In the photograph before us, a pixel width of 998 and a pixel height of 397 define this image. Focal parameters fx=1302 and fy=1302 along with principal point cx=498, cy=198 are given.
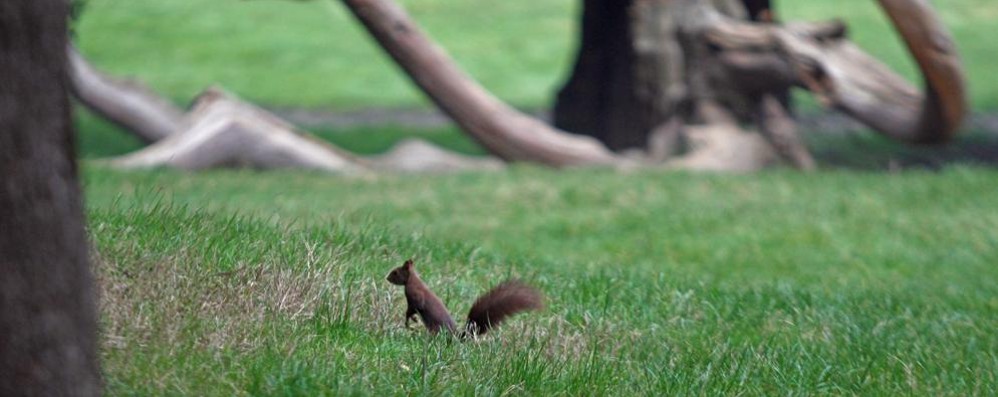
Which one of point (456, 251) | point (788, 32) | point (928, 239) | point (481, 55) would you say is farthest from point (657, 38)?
point (481, 55)

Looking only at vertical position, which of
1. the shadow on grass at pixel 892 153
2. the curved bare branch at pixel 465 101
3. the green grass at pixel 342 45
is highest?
the curved bare branch at pixel 465 101

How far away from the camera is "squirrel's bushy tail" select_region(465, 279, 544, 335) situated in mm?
4766

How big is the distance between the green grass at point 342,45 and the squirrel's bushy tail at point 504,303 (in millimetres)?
18549

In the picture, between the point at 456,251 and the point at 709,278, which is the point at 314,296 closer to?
the point at 456,251

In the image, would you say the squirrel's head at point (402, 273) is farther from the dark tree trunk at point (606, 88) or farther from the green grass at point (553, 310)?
the dark tree trunk at point (606, 88)

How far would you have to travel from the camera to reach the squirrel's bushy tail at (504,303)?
4.77 m

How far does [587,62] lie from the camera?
51.0 feet

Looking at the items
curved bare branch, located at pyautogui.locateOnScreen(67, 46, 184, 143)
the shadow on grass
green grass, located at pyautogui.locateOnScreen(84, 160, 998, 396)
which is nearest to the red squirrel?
green grass, located at pyautogui.locateOnScreen(84, 160, 998, 396)

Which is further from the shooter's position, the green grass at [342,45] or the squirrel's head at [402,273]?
the green grass at [342,45]

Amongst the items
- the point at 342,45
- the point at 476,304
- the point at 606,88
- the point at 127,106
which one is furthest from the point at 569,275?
the point at 342,45

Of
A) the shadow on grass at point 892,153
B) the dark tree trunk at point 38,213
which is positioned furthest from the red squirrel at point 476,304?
the shadow on grass at point 892,153

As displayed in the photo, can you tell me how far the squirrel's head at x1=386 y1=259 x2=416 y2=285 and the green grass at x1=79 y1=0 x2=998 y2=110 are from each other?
1838 centimetres

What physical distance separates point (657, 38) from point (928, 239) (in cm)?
485

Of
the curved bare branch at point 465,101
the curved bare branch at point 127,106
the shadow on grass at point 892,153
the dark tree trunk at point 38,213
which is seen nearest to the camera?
the dark tree trunk at point 38,213
